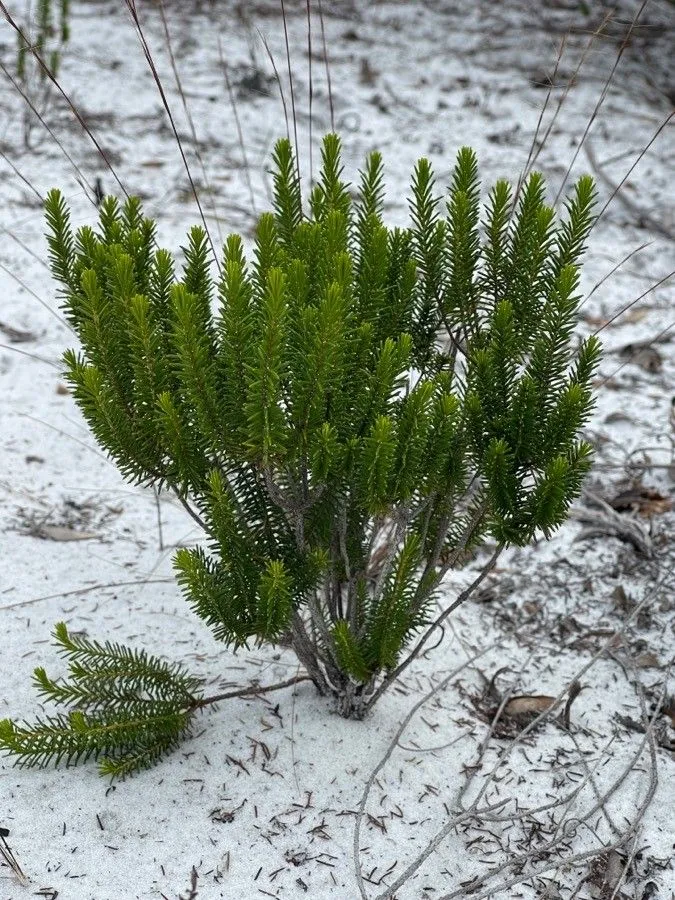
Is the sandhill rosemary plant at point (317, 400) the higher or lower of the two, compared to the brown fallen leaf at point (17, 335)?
lower

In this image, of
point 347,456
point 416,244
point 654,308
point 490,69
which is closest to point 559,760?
point 347,456

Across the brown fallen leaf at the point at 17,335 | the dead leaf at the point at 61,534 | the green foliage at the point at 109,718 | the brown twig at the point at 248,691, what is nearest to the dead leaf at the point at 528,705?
the brown twig at the point at 248,691

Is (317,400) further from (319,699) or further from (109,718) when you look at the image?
(319,699)

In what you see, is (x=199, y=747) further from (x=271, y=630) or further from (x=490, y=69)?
(x=490, y=69)

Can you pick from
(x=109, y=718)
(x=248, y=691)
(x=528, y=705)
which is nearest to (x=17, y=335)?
(x=248, y=691)

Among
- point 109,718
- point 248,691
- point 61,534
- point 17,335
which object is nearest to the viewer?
point 109,718

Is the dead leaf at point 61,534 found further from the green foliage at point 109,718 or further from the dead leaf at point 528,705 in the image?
the dead leaf at point 528,705
